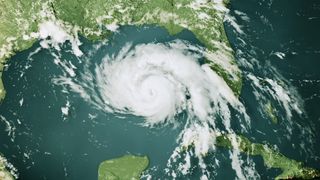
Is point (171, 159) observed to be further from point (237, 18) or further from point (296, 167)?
point (237, 18)

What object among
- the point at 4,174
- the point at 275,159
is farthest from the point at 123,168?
the point at 275,159

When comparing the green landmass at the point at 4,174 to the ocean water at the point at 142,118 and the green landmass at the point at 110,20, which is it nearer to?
the ocean water at the point at 142,118

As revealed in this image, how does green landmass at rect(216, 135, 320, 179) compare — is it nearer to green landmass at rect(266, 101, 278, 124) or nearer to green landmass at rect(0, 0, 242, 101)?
green landmass at rect(266, 101, 278, 124)

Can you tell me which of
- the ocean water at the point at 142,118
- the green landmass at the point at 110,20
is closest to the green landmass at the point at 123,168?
the ocean water at the point at 142,118

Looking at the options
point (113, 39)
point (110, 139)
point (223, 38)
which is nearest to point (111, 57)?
point (113, 39)

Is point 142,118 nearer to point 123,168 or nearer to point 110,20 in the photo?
Answer: point 123,168

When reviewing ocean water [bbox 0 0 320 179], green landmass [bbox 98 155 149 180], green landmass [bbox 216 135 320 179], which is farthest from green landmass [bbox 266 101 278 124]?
green landmass [bbox 98 155 149 180]
